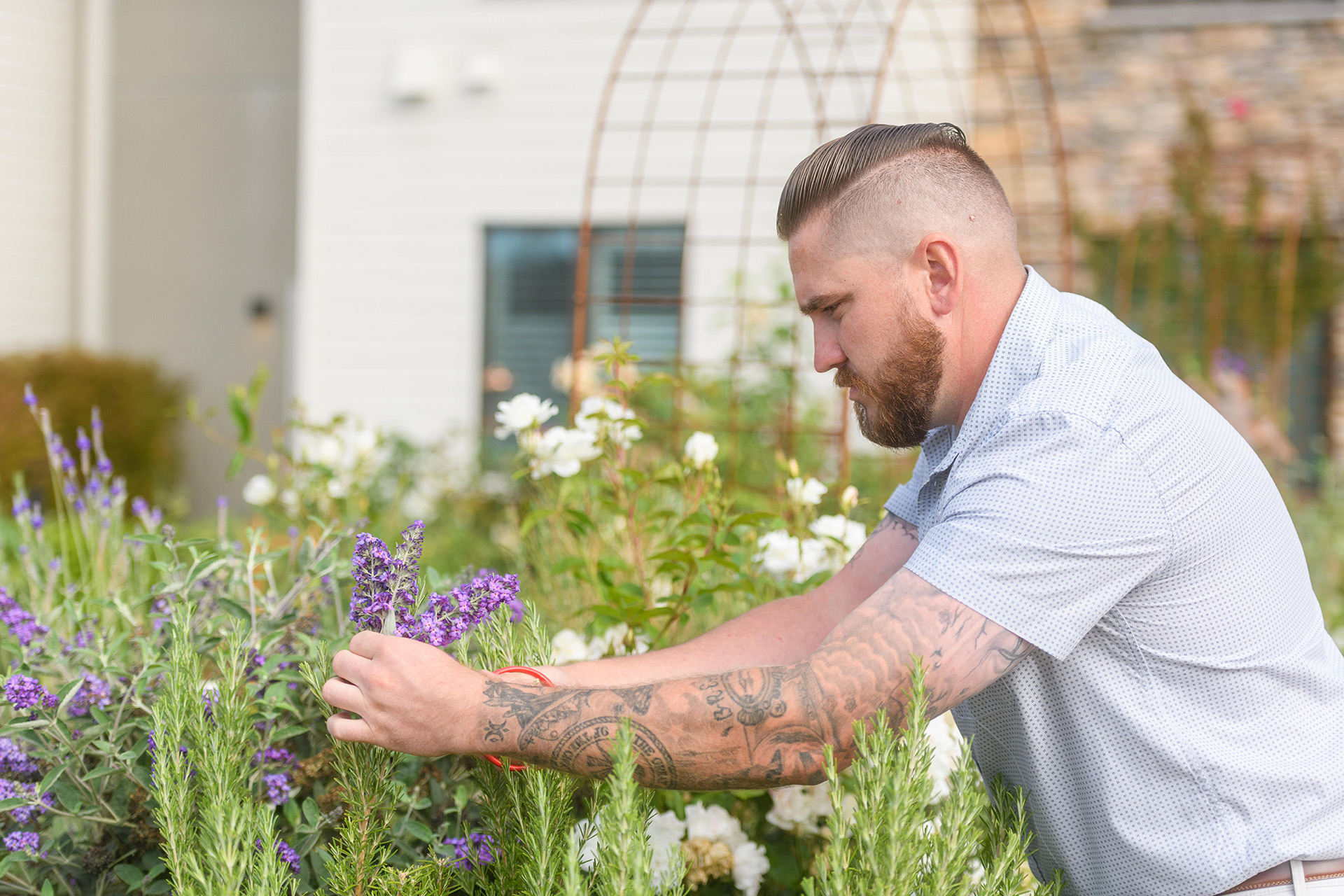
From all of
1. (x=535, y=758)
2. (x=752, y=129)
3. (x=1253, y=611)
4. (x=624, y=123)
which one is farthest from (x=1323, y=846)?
(x=624, y=123)

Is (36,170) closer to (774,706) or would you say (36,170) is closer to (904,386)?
(904,386)

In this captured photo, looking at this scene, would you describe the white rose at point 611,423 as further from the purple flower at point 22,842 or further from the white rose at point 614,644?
the purple flower at point 22,842

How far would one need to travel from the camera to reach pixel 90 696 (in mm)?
1541

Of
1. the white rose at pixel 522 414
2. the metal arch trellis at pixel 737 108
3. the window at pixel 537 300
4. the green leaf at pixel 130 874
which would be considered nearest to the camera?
the green leaf at pixel 130 874

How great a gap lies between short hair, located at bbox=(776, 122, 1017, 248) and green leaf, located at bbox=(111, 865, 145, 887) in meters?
1.33

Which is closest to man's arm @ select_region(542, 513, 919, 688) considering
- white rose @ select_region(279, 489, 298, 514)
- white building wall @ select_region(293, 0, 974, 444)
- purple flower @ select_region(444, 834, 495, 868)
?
purple flower @ select_region(444, 834, 495, 868)

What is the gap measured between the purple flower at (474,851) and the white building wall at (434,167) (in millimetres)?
5513

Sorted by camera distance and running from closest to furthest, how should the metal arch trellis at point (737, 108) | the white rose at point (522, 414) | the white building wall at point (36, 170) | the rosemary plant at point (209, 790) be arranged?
the rosemary plant at point (209, 790) → the white rose at point (522, 414) → the metal arch trellis at point (737, 108) → the white building wall at point (36, 170)

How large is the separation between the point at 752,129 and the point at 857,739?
5.84 meters

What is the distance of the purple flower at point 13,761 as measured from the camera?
1446mm

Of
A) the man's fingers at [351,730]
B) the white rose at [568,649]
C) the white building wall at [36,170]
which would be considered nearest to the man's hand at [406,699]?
the man's fingers at [351,730]

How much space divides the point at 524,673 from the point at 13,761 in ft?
2.53

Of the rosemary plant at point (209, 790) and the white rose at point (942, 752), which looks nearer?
the rosemary plant at point (209, 790)

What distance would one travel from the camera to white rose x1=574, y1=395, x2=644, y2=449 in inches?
87.6
